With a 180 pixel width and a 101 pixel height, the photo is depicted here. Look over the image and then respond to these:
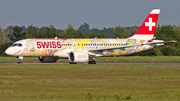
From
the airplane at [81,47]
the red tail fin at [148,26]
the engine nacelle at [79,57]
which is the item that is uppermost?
the red tail fin at [148,26]

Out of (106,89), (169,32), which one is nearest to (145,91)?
(106,89)

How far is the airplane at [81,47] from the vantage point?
4666 centimetres

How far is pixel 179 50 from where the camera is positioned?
280 ft

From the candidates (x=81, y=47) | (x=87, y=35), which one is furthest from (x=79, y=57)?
(x=87, y=35)

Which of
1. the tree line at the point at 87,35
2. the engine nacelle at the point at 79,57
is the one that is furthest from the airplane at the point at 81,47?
the tree line at the point at 87,35

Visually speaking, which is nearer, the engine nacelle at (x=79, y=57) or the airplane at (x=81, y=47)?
the engine nacelle at (x=79, y=57)

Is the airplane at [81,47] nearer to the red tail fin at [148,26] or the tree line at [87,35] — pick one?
the red tail fin at [148,26]

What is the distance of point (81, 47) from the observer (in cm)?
4928

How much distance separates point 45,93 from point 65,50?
98.7 feet

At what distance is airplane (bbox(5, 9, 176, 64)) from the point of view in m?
46.7

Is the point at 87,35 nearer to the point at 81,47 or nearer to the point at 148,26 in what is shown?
the point at 148,26

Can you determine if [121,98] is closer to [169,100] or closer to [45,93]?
[169,100]

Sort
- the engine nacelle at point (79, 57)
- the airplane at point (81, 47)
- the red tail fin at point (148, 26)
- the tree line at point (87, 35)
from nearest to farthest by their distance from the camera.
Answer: the engine nacelle at point (79, 57), the airplane at point (81, 47), the red tail fin at point (148, 26), the tree line at point (87, 35)

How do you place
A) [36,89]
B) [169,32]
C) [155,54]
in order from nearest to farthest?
1. [36,89]
2. [155,54]
3. [169,32]
